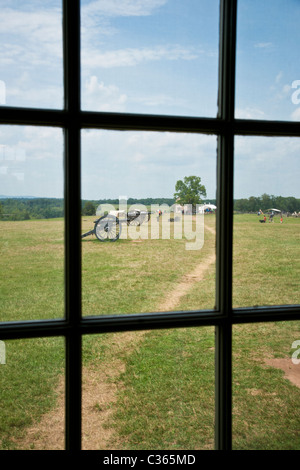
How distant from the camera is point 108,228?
1.02 m

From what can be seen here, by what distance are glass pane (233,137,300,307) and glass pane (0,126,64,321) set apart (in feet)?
1.69

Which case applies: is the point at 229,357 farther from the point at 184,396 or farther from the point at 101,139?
the point at 101,139

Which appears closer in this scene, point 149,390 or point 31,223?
point 31,223

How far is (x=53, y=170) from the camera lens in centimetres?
86

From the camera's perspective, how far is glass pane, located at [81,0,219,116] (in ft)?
3.03

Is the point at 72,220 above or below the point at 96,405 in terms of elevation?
above

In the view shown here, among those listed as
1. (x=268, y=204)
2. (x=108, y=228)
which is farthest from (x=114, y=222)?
(x=268, y=204)

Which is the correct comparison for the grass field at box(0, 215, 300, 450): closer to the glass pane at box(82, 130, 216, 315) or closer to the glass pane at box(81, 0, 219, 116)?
the glass pane at box(82, 130, 216, 315)

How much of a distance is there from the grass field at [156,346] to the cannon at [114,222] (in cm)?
3

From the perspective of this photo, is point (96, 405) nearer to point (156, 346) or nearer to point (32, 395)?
point (32, 395)

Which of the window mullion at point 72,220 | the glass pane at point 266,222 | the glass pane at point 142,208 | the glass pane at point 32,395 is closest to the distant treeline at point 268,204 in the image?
the glass pane at point 266,222

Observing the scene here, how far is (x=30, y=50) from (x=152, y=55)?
0.36m

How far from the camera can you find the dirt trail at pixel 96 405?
2.90ft

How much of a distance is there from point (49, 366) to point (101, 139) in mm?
706
